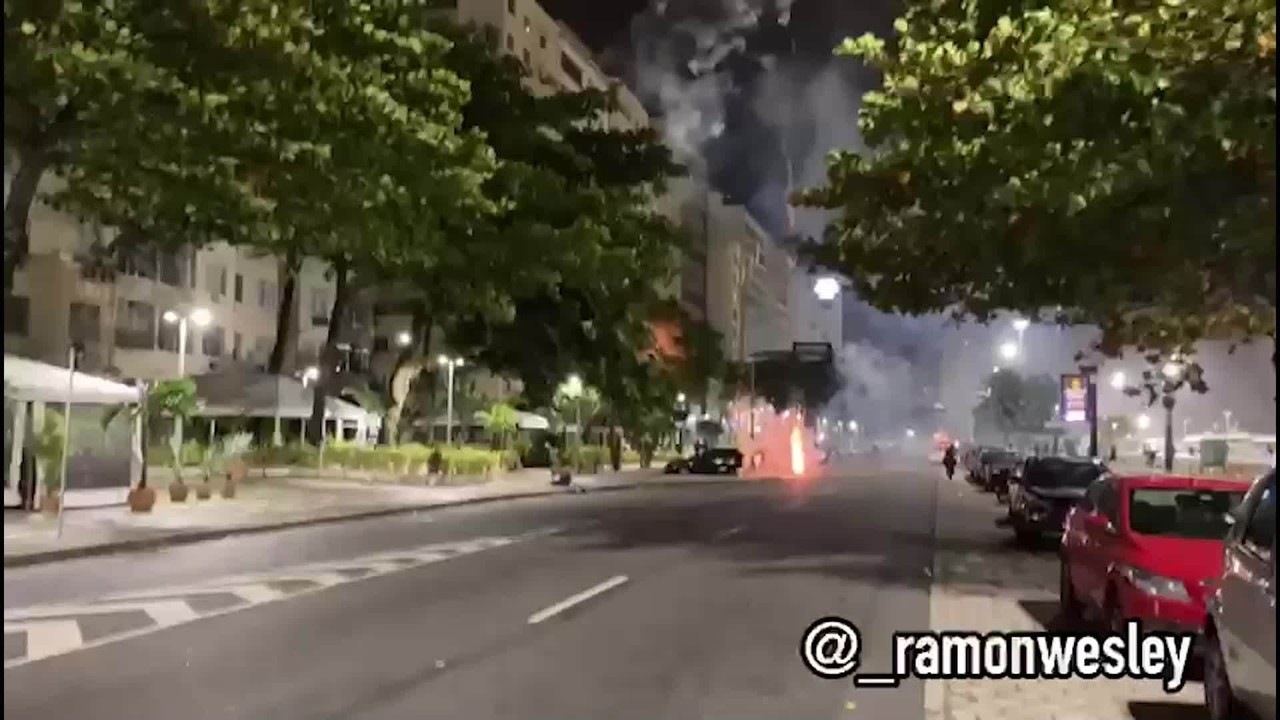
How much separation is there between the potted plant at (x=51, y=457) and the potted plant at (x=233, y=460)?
22.8 ft

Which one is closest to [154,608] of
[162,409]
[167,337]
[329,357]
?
[162,409]

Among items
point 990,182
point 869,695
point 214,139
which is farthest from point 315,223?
point 869,695

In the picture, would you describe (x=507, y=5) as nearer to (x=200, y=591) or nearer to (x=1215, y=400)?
(x=1215, y=400)

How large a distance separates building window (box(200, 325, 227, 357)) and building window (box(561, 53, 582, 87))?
37628 millimetres

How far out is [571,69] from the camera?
9662cm

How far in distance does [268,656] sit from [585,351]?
42739 millimetres

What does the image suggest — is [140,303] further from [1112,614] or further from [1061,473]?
[1112,614]

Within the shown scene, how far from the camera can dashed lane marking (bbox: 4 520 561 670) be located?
11898 mm

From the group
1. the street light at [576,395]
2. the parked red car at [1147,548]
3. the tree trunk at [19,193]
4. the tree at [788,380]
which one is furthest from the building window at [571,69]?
the parked red car at [1147,548]

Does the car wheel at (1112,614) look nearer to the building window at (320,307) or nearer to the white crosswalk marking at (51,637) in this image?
the white crosswalk marking at (51,637)

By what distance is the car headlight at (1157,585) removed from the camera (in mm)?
10281

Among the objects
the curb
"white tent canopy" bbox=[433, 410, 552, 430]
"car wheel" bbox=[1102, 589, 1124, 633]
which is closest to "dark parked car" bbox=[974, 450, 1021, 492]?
the curb

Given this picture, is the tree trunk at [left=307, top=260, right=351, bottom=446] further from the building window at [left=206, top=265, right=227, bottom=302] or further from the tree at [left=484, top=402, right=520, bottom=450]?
the building window at [left=206, top=265, right=227, bottom=302]

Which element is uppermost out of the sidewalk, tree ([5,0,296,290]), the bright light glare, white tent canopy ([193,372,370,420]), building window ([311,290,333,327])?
building window ([311,290,333,327])
